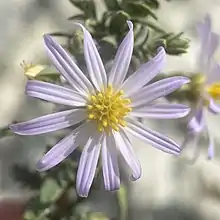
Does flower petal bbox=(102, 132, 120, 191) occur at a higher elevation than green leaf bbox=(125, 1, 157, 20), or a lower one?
lower

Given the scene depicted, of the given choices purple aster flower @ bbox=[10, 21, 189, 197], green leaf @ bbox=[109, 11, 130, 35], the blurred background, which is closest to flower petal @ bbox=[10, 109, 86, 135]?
purple aster flower @ bbox=[10, 21, 189, 197]

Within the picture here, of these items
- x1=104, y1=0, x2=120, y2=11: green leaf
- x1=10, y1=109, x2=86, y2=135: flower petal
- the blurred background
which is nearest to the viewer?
x1=10, y1=109, x2=86, y2=135: flower petal

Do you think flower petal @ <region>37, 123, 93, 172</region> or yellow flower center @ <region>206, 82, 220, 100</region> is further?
yellow flower center @ <region>206, 82, 220, 100</region>

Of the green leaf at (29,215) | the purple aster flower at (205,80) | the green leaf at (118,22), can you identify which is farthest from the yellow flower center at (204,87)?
the green leaf at (29,215)

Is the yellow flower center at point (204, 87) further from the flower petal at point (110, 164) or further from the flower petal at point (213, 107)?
the flower petal at point (110, 164)

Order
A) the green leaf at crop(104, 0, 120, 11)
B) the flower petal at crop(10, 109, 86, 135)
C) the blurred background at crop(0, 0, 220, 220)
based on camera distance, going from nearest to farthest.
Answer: the flower petal at crop(10, 109, 86, 135), the green leaf at crop(104, 0, 120, 11), the blurred background at crop(0, 0, 220, 220)

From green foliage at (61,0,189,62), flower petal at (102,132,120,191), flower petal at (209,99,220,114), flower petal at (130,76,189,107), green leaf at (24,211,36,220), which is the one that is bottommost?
green leaf at (24,211,36,220)

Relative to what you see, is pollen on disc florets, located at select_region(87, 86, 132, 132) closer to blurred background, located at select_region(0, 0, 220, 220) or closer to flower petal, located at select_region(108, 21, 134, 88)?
flower petal, located at select_region(108, 21, 134, 88)
